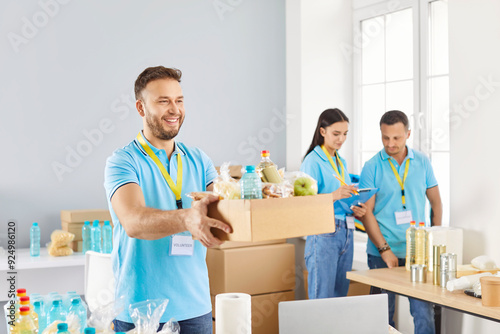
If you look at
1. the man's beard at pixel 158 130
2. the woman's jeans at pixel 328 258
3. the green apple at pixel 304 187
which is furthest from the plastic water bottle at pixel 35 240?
the green apple at pixel 304 187

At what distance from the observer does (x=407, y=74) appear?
4590mm

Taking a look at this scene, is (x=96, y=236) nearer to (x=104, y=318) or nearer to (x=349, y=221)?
(x=349, y=221)

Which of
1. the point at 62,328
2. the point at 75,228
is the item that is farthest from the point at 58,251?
the point at 62,328

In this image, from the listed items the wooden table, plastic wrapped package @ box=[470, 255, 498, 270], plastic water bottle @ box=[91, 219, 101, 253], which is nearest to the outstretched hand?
the wooden table

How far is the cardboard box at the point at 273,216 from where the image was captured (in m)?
1.54

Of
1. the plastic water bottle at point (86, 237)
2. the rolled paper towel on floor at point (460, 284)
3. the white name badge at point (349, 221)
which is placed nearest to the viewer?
the rolled paper towel on floor at point (460, 284)

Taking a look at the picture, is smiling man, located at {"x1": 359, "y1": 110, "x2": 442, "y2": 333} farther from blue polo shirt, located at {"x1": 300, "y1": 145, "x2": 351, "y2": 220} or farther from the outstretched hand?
the outstretched hand

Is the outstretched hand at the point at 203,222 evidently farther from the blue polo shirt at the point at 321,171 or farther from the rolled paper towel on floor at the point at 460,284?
the blue polo shirt at the point at 321,171

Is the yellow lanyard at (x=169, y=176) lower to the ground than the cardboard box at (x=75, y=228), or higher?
higher

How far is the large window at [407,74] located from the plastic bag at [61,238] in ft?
8.38

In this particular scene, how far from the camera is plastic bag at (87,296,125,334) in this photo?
183 cm

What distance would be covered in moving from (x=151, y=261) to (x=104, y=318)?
0.27 meters

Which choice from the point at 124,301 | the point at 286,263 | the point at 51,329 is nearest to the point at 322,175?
the point at 286,263

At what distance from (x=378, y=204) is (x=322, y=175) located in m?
0.41
